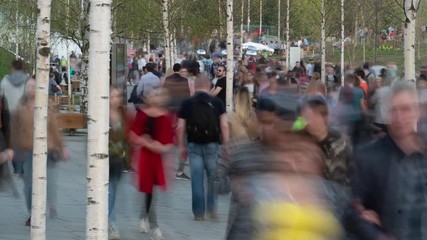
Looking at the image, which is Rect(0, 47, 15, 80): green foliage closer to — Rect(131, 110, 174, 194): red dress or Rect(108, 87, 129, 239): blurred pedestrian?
Rect(108, 87, 129, 239): blurred pedestrian

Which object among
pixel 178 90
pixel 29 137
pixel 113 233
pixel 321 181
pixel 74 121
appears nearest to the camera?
pixel 321 181

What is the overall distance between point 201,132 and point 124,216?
1.58 meters

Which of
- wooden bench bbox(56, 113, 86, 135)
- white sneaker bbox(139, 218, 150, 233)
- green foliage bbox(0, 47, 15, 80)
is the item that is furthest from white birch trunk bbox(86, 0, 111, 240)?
green foliage bbox(0, 47, 15, 80)

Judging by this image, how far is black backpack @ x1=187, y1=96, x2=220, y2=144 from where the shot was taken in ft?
39.6

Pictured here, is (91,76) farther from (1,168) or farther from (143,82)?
(143,82)

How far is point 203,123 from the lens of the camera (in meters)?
12.0

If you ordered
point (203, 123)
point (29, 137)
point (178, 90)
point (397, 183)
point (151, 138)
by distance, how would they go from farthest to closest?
point (178, 90) → point (203, 123) → point (29, 137) → point (151, 138) → point (397, 183)

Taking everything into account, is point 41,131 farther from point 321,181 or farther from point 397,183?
point 321,181

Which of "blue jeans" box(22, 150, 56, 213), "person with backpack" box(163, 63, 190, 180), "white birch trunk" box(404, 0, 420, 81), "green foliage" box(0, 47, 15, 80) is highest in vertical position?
"green foliage" box(0, 47, 15, 80)

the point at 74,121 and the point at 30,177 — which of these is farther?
the point at 74,121

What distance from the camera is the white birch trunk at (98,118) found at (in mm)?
6945

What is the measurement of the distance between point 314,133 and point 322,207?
2848mm

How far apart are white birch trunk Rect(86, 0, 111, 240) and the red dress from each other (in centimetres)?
358

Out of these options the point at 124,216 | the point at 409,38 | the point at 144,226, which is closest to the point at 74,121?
the point at 409,38
